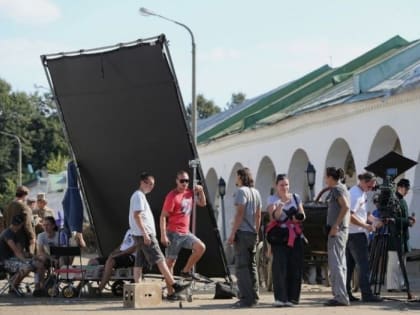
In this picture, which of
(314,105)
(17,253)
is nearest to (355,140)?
(314,105)

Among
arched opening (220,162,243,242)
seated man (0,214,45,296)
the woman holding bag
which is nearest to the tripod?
the woman holding bag

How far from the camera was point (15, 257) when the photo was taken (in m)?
18.4

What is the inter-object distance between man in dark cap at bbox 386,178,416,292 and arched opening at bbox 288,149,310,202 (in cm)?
1446

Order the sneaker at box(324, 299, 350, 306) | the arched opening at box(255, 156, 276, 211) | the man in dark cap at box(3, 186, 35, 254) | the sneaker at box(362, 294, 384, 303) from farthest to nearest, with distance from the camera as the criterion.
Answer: the arched opening at box(255, 156, 276, 211) < the man in dark cap at box(3, 186, 35, 254) < the sneaker at box(362, 294, 384, 303) < the sneaker at box(324, 299, 350, 306)

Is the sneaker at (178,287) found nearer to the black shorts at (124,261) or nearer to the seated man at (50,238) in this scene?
the black shorts at (124,261)

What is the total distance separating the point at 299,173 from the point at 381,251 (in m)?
17.3

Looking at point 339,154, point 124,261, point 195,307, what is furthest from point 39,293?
point 339,154

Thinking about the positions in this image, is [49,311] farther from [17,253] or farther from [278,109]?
[278,109]

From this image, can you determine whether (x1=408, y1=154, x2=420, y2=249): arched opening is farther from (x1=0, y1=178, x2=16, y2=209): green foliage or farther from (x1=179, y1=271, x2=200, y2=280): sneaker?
(x1=0, y1=178, x2=16, y2=209): green foliage

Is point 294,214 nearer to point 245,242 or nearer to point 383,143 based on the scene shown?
point 245,242

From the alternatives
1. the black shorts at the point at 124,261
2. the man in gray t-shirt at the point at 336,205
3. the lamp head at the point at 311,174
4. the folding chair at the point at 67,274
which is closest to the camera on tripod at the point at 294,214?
the man in gray t-shirt at the point at 336,205

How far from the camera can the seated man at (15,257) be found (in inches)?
708

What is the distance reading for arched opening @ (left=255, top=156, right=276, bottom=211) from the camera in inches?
1430

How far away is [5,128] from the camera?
86000mm
